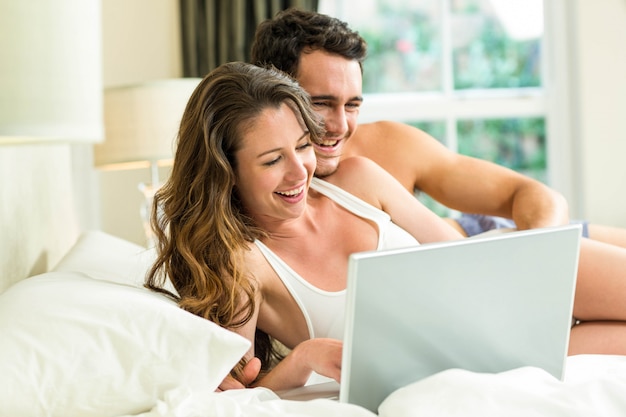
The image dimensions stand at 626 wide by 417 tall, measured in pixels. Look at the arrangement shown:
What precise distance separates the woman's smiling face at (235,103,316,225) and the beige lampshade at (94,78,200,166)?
1837 millimetres

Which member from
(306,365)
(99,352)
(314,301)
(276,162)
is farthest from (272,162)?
(99,352)

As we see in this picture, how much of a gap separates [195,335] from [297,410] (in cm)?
22

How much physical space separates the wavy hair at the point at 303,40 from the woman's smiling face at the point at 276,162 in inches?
16.0

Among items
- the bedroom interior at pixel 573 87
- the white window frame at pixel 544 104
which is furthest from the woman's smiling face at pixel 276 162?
the white window frame at pixel 544 104

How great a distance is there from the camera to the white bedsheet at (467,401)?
1064mm

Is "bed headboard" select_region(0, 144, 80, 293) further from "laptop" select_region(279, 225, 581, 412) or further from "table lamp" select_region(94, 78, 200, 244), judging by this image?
"laptop" select_region(279, 225, 581, 412)

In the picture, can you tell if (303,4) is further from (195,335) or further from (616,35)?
(195,335)

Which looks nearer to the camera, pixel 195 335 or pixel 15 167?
pixel 195 335

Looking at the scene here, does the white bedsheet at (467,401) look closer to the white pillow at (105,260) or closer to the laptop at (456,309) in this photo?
the laptop at (456,309)

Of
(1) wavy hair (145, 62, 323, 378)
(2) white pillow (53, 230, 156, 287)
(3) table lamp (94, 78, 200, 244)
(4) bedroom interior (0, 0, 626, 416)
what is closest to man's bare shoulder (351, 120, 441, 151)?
(2) white pillow (53, 230, 156, 287)

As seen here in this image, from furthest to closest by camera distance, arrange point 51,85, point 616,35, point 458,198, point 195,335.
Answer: point 616,35 → point 458,198 → point 195,335 → point 51,85

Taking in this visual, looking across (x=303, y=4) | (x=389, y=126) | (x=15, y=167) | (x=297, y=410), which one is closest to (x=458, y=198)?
(x=389, y=126)

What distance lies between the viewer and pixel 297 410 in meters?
1.17

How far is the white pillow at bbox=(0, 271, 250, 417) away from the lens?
122 cm
